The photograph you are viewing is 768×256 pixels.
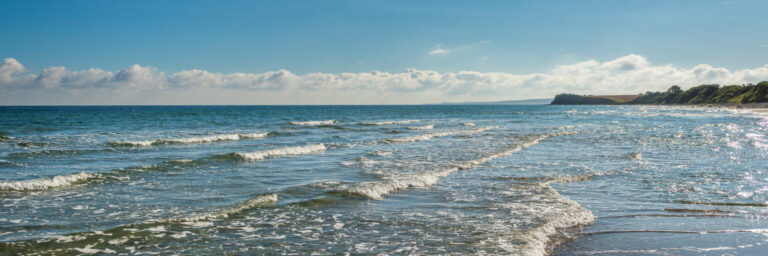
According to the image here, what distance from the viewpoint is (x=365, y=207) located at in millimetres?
10016

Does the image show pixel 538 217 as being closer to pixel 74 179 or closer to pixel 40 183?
pixel 74 179

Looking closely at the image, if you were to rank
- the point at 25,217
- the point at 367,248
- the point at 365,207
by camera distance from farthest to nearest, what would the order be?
1. the point at 365,207
2. the point at 25,217
3. the point at 367,248

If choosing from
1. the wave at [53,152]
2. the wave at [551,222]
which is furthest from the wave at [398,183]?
the wave at [53,152]

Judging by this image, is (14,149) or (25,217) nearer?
(25,217)

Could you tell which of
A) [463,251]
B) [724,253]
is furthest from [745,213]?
[463,251]

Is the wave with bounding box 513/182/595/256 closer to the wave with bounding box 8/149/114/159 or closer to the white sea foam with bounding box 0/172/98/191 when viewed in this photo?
the white sea foam with bounding box 0/172/98/191

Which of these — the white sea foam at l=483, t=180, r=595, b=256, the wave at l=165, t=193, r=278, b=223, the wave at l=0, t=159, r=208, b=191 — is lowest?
the white sea foam at l=483, t=180, r=595, b=256

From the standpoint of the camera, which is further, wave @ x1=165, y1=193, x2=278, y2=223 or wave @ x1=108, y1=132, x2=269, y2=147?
wave @ x1=108, y1=132, x2=269, y2=147

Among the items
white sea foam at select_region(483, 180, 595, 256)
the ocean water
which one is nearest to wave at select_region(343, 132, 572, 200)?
the ocean water

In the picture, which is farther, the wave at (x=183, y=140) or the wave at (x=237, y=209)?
the wave at (x=183, y=140)

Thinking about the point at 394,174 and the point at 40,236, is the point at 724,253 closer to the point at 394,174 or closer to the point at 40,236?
the point at 394,174

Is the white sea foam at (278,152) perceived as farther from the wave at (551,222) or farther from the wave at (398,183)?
the wave at (551,222)

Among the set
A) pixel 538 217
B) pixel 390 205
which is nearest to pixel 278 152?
pixel 390 205

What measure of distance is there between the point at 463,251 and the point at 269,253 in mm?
2886
